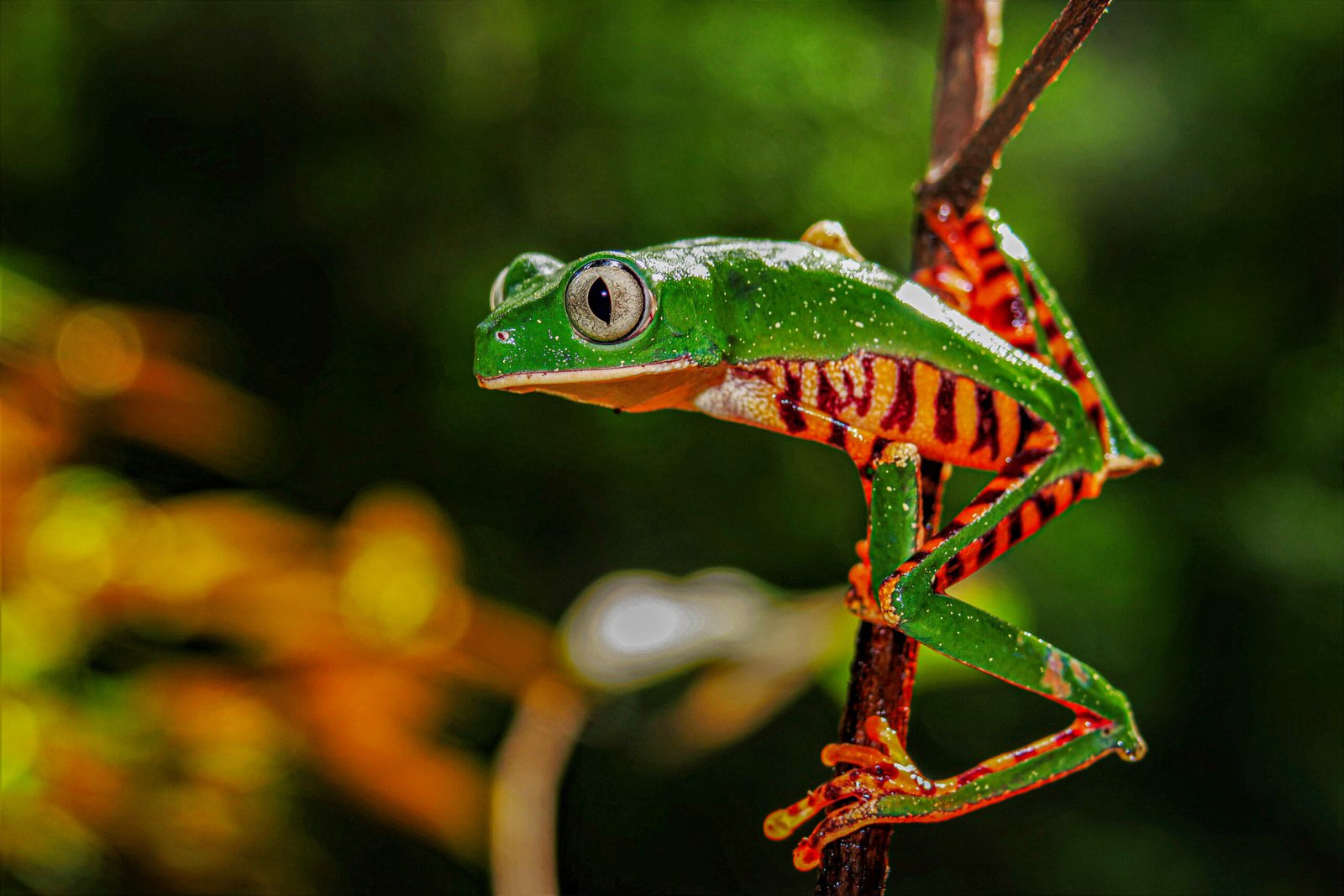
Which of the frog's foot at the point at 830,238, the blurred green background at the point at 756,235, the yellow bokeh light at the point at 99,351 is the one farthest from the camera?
the blurred green background at the point at 756,235

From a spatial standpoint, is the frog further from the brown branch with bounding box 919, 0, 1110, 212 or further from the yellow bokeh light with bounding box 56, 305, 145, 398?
the yellow bokeh light with bounding box 56, 305, 145, 398


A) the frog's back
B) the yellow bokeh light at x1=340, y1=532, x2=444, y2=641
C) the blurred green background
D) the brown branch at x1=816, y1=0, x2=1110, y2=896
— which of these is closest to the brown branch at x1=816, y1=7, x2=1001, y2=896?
the brown branch at x1=816, y1=0, x2=1110, y2=896

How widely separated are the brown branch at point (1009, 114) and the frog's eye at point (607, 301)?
338mm

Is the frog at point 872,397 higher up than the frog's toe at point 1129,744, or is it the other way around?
the frog at point 872,397

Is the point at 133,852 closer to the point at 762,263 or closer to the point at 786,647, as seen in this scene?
the point at 786,647

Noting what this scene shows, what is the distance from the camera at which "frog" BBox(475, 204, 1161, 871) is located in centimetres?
81

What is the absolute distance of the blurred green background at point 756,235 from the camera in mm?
3607

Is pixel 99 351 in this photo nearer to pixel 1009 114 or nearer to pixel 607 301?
pixel 607 301

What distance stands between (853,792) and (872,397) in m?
0.31

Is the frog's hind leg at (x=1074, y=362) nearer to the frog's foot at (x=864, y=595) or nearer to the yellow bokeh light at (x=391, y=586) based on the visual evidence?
the frog's foot at (x=864, y=595)

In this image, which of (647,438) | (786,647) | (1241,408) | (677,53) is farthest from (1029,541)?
(677,53)

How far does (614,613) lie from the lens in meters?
2.19

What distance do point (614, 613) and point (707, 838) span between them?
1.37m

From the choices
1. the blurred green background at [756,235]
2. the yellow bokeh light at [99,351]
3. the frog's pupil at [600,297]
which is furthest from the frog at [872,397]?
the yellow bokeh light at [99,351]
